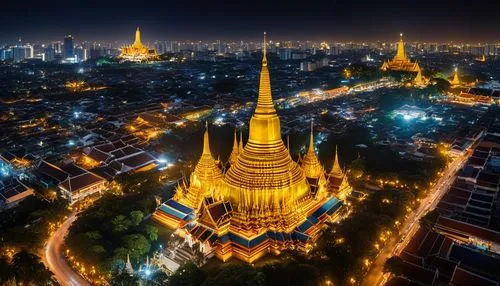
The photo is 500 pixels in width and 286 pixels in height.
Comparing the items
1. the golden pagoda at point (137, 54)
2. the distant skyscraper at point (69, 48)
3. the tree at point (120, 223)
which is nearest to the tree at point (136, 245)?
the tree at point (120, 223)

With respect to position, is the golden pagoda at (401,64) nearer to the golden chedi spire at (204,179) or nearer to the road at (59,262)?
the golden chedi spire at (204,179)

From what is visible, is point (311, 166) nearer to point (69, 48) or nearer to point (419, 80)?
point (419, 80)

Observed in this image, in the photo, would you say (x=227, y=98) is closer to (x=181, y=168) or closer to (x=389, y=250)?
(x=181, y=168)

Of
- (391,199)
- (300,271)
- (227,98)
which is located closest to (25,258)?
(300,271)

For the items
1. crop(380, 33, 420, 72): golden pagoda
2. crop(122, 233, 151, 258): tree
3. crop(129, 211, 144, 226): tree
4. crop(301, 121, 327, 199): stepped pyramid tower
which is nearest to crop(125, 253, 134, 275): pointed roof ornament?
Answer: crop(122, 233, 151, 258): tree

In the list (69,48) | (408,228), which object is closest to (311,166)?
(408,228)

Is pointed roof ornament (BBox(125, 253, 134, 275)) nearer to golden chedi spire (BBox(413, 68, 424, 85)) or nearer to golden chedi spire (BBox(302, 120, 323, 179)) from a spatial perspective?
golden chedi spire (BBox(302, 120, 323, 179))
